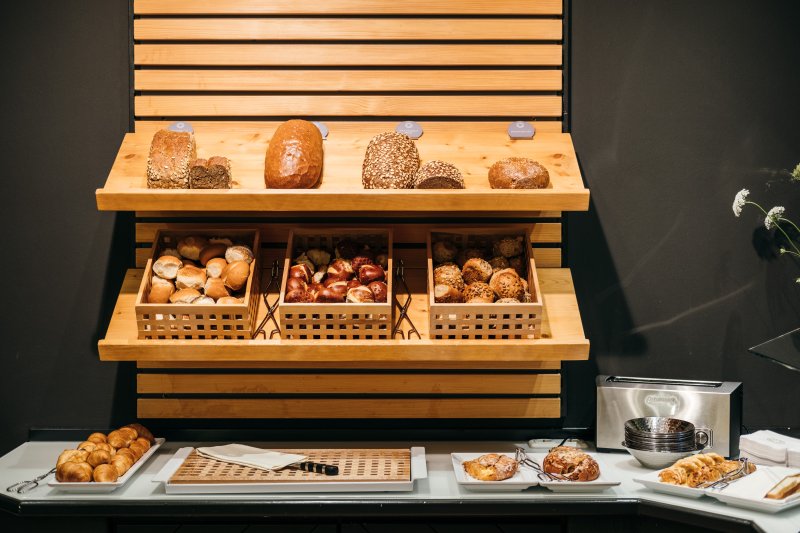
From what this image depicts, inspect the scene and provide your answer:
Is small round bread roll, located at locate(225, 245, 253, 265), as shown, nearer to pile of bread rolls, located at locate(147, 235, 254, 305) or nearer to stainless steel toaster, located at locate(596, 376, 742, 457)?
pile of bread rolls, located at locate(147, 235, 254, 305)

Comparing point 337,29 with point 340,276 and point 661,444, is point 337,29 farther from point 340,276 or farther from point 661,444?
point 661,444

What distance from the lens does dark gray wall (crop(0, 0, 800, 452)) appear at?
364 centimetres

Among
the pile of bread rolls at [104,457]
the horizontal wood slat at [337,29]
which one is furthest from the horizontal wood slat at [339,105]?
the pile of bread rolls at [104,457]

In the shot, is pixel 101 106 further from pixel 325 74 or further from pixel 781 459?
pixel 781 459

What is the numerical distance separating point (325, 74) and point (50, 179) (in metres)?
1.27

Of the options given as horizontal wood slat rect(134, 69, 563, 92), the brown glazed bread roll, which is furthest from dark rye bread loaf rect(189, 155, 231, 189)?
horizontal wood slat rect(134, 69, 563, 92)

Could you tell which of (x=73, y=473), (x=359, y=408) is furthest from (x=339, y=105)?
(x=73, y=473)

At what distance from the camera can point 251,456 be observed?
3201 mm

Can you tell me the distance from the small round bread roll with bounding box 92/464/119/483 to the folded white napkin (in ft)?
1.16

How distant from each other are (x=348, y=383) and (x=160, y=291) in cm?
90

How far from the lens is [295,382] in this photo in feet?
11.9

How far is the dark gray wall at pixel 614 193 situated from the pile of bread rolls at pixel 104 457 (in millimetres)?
391

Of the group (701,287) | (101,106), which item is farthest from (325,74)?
(701,287)

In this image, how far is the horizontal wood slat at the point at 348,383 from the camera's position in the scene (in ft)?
11.9
